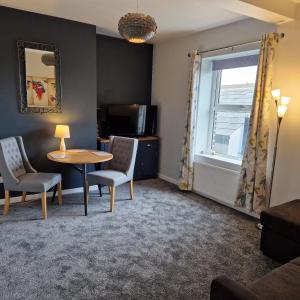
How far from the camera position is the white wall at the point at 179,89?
346 centimetres

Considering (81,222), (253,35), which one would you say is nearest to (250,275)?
(81,222)

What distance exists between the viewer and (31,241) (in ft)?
8.51

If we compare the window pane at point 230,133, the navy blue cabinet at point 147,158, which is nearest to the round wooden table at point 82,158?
the navy blue cabinet at point 147,158

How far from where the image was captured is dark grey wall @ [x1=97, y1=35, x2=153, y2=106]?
451 cm

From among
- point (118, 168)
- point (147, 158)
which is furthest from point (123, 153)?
point (147, 158)

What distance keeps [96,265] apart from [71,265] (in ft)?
0.70

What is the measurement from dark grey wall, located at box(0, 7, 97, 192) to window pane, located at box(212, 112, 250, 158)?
194 cm

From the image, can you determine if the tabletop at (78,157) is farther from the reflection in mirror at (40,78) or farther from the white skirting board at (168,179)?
the white skirting board at (168,179)

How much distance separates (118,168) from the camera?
→ 3855mm

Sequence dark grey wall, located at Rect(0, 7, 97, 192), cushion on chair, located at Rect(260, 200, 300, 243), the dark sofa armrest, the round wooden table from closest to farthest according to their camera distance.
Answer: the dark sofa armrest → cushion on chair, located at Rect(260, 200, 300, 243) → the round wooden table → dark grey wall, located at Rect(0, 7, 97, 192)

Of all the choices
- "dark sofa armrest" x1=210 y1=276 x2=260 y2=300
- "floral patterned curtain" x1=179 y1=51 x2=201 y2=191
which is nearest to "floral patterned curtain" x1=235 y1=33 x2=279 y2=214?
"floral patterned curtain" x1=179 y1=51 x2=201 y2=191

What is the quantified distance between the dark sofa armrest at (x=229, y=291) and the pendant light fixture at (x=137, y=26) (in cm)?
181

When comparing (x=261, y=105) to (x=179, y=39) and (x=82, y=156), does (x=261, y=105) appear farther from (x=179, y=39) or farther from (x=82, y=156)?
(x=82, y=156)

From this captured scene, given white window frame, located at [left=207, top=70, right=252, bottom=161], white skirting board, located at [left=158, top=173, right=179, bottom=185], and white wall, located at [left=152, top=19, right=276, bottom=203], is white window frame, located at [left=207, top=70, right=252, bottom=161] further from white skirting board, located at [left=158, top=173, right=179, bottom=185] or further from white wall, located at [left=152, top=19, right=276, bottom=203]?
white skirting board, located at [left=158, top=173, right=179, bottom=185]
